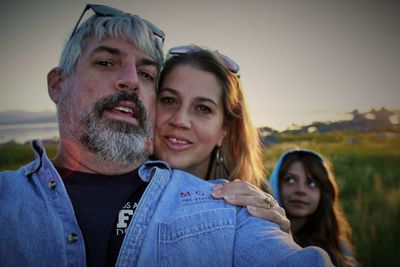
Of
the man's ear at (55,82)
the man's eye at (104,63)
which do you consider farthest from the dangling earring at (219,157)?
the man's ear at (55,82)

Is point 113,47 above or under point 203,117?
above

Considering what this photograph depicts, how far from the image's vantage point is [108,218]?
2.08 meters

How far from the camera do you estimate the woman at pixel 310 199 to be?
14.0 feet

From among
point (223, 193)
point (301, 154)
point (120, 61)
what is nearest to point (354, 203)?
point (301, 154)

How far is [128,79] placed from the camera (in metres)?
2.43

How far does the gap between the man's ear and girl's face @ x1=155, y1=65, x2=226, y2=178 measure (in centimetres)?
86

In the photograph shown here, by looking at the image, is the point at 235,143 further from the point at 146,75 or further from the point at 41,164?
the point at 41,164

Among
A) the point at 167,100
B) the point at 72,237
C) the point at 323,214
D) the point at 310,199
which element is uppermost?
the point at 167,100

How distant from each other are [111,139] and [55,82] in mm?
865

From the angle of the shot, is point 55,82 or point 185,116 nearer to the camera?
point 55,82

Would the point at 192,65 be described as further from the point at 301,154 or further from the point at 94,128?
the point at 301,154

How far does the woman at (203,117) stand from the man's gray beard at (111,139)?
53 centimetres

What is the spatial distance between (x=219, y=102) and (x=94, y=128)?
4.22ft

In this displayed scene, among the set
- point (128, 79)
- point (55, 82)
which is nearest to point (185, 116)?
point (128, 79)
